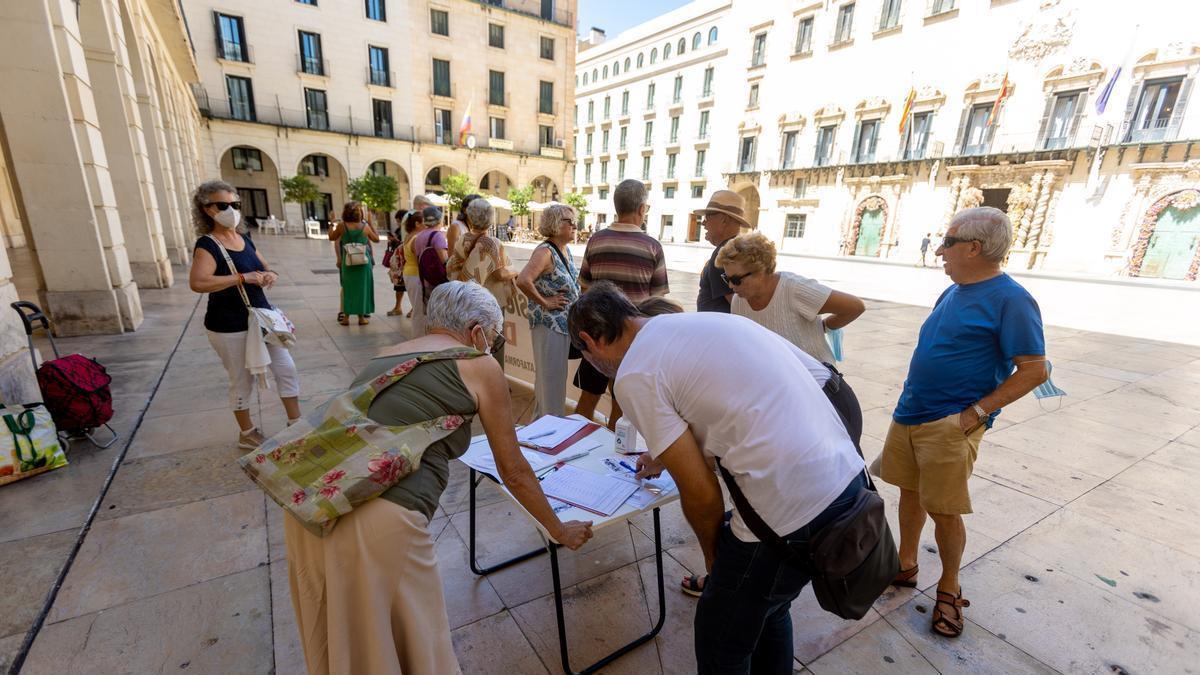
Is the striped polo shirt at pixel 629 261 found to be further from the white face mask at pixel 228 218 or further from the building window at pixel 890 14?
the building window at pixel 890 14

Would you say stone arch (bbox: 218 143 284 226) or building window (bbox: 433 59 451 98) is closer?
stone arch (bbox: 218 143 284 226)

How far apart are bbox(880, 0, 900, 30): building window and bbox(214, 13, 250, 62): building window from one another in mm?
33635

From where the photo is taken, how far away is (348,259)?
646 centimetres

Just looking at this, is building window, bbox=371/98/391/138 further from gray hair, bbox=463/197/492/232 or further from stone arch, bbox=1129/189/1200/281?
stone arch, bbox=1129/189/1200/281

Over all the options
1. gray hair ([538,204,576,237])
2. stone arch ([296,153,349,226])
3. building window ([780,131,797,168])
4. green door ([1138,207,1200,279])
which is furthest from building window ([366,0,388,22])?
green door ([1138,207,1200,279])

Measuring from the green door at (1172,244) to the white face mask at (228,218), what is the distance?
31.0 m

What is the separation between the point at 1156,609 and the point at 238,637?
4103 millimetres

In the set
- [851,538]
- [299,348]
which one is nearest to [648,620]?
[851,538]

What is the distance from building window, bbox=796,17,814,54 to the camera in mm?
31156

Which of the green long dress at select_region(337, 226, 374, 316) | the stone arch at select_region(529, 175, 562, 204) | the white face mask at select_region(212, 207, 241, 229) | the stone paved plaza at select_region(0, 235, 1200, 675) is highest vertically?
the stone arch at select_region(529, 175, 562, 204)

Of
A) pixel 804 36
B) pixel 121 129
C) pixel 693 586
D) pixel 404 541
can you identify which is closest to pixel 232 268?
pixel 404 541

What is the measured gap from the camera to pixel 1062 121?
75.0 feet

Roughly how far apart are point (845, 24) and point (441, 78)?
24216 millimetres

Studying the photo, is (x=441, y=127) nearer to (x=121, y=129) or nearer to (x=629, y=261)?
(x=121, y=129)
